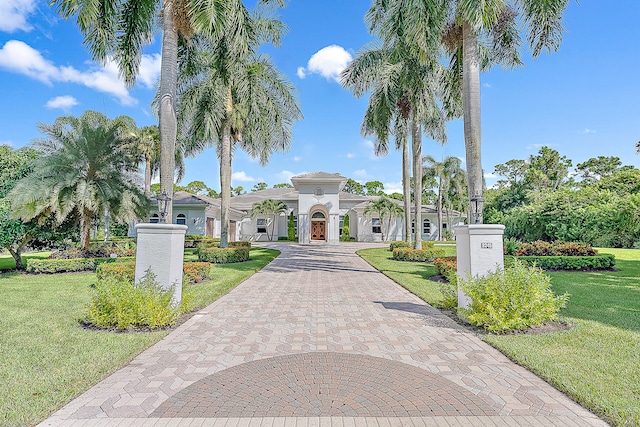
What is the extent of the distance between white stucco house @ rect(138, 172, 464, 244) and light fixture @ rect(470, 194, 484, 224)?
76.8ft

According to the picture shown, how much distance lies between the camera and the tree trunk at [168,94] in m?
7.95

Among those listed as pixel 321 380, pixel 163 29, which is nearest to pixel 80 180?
pixel 163 29

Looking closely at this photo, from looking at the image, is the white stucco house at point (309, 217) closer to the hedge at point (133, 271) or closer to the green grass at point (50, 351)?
the hedge at point (133, 271)

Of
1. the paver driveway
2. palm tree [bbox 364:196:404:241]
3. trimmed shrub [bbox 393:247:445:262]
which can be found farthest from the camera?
palm tree [bbox 364:196:404:241]

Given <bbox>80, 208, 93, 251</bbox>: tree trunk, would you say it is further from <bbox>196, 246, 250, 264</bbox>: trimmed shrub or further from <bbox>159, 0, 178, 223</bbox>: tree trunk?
<bbox>159, 0, 178, 223</bbox>: tree trunk

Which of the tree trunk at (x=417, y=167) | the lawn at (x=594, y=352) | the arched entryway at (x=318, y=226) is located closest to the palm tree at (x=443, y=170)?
the arched entryway at (x=318, y=226)

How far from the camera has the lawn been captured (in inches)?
129

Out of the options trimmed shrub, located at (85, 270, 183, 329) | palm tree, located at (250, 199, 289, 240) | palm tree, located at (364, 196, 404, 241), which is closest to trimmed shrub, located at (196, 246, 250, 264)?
trimmed shrub, located at (85, 270, 183, 329)

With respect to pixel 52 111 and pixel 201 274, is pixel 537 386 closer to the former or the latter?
pixel 201 274

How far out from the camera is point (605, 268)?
13.2 m

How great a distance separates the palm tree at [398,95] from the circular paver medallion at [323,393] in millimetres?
12292

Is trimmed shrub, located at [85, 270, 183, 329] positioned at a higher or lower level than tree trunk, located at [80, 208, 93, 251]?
lower

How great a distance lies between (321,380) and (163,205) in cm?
536

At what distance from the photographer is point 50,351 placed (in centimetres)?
459
